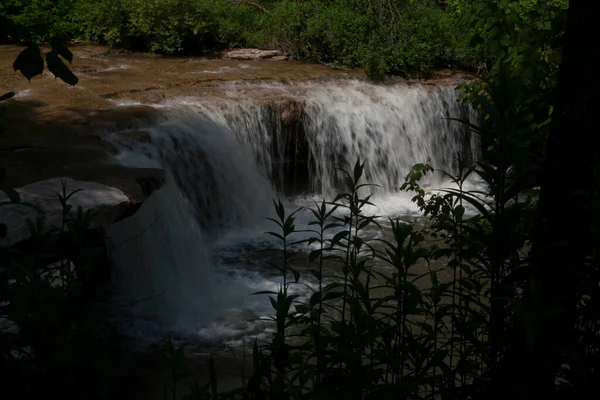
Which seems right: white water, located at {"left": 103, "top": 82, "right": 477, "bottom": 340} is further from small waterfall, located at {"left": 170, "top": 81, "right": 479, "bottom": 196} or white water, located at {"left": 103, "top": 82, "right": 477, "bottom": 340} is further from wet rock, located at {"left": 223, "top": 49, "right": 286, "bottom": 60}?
wet rock, located at {"left": 223, "top": 49, "right": 286, "bottom": 60}

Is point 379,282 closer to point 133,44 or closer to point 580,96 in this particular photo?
point 580,96

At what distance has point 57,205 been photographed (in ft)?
19.8

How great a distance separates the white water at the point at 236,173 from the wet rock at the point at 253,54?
9.09 feet

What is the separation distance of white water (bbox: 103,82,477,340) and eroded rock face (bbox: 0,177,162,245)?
36cm

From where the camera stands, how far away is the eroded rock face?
18.1 ft

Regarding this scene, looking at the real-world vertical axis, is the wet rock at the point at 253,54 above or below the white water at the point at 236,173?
above

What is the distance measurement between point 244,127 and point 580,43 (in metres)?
8.67

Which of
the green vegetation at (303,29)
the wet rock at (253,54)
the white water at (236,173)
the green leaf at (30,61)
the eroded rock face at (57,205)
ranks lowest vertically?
the white water at (236,173)

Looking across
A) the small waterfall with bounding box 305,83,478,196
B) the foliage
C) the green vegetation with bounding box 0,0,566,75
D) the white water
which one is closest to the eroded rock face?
the white water

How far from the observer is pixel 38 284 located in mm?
2949

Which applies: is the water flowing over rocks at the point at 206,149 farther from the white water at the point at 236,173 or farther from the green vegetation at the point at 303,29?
the green vegetation at the point at 303,29

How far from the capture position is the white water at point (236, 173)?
820 centimetres

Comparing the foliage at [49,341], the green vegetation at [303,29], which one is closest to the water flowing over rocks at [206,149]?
the green vegetation at [303,29]

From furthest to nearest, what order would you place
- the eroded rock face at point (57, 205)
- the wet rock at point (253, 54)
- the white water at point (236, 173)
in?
the wet rock at point (253, 54), the white water at point (236, 173), the eroded rock face at point (57, 205)
